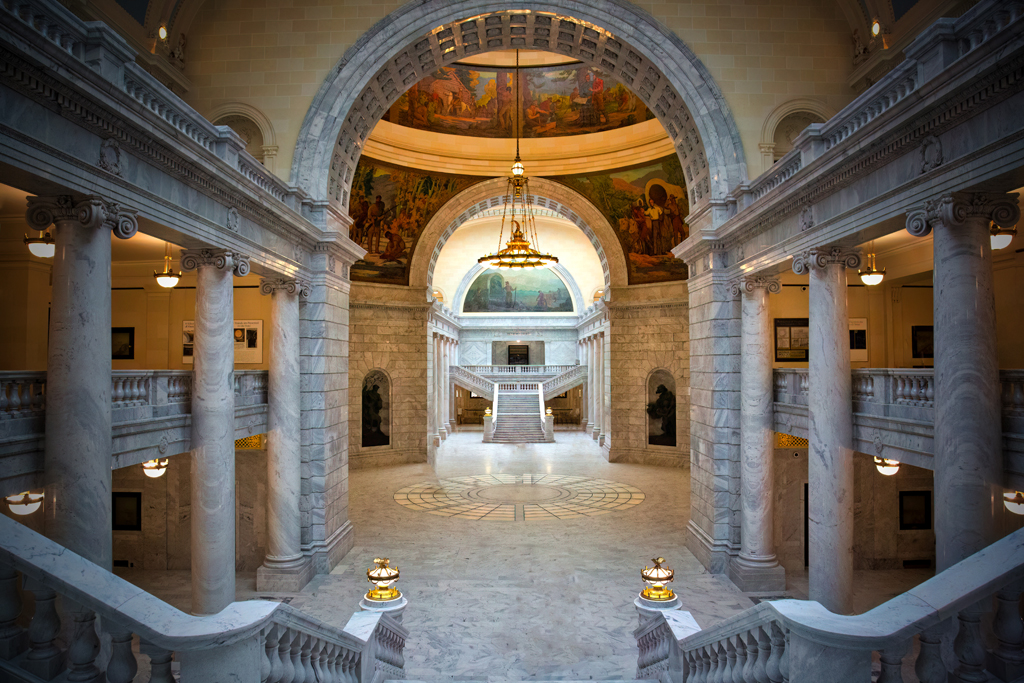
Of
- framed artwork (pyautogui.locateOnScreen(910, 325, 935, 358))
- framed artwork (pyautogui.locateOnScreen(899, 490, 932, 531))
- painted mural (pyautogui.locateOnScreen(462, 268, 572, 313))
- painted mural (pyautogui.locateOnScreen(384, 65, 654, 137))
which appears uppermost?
painted mural (pyautogui.locateOnScreen(384, 65, 654, 137))

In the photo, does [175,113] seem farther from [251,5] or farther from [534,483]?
[534,483]

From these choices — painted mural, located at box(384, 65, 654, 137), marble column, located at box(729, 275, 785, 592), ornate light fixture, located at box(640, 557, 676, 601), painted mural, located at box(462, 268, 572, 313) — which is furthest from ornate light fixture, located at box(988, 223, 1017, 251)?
painted mural, located at box(462, 268, 572, 313)

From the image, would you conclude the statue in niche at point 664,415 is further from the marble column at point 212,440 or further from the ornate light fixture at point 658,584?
the marble column at point 212,440

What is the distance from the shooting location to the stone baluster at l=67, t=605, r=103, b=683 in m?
3.31

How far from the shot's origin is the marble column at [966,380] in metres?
6.47

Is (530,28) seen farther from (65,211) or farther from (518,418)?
(518,418)

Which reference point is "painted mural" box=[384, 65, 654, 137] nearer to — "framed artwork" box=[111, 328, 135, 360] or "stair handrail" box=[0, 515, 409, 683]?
"framed artwork" box=[111, 328, 135, 360]

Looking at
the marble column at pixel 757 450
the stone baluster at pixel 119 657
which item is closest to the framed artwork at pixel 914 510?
the marble column at pixel 757 450

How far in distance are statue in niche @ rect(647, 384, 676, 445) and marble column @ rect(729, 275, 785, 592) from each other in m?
13.4

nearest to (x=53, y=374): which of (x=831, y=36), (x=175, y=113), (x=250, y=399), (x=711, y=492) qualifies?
(x=175, y=113)

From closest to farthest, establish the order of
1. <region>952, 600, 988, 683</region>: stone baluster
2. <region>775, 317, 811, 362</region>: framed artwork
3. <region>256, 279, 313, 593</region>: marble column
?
<region>952, 600, 988, 683</region>: stone baluster → <region>256, 279, 313, 593</region>: marble column → <region>775, 317, 811, 362</region>: framed artwork

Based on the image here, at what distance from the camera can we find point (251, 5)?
1256 centimetres

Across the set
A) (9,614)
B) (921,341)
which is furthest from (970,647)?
(921,341)

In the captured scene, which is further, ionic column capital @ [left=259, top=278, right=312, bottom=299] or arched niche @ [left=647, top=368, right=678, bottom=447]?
arched niche @ [left=647, top=368, right=678, bottom=447]
